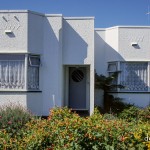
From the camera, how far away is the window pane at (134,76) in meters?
18.3

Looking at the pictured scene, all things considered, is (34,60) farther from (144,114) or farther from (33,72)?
(144,114)

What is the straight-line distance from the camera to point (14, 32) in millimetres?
15773

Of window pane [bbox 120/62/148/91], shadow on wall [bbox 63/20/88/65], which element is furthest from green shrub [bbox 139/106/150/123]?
shadow on wall [bbox 63/20/88/65]

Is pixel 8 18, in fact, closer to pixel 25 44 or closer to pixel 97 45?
pixel 25 44

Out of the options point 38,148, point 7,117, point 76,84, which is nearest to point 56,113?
point 7,117

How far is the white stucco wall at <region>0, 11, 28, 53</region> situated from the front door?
156 inches

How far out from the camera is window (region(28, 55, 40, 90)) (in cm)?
1600

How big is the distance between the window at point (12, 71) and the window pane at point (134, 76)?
553 centimetres

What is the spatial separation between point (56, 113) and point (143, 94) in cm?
976

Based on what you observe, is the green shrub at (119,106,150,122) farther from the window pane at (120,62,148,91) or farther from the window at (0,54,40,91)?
the window at (0,54,40,91)

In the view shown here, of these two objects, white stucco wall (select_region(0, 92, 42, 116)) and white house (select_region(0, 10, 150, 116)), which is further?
white house (select_region(0, 10, 150, 116))

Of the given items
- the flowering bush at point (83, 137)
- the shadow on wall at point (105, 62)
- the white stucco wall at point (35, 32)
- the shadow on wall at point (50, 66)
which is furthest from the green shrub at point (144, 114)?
the flowering bush at point (83, 137)

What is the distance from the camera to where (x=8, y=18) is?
1585 centimetres

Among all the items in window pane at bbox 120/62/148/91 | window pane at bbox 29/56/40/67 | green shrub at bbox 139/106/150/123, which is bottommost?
green shrub at bbox 139/106/150/123
